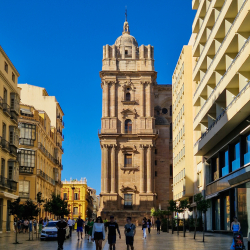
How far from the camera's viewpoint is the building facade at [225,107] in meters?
29.1

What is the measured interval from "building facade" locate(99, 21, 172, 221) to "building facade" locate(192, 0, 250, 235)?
125 ft

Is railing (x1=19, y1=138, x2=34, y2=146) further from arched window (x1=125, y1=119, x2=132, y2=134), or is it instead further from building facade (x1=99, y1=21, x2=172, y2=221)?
arched window (x1=125, y1=119, x2=132, y2=134)

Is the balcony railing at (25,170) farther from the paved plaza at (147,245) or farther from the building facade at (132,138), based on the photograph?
the paved plaza at (147,245)

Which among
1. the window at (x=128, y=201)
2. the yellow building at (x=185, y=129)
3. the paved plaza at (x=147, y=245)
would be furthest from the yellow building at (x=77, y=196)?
the paved plaza at (x=147, y=245)

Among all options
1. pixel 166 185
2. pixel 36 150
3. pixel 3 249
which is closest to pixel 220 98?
pixel 3 249

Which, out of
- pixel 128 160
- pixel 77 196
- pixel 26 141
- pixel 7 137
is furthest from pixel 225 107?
pixel 77 196

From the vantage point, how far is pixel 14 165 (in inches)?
1774

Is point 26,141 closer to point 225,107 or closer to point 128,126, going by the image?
point 128,126

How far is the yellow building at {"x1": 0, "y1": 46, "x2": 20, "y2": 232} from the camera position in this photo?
1652 inches

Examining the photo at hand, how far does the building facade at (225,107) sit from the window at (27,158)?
23.7 metres

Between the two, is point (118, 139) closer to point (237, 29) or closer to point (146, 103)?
point (146, 103)

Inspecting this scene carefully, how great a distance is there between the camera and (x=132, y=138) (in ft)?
282

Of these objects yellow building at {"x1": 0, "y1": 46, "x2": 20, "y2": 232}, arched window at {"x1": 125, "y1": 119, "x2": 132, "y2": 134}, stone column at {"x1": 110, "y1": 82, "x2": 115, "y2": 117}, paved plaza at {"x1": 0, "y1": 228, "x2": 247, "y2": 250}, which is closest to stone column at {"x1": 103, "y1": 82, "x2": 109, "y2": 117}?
stone column at {"x1": 110, "y1": 82, "x2": 115, "y2": 117}

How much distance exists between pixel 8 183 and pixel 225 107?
2030cm
